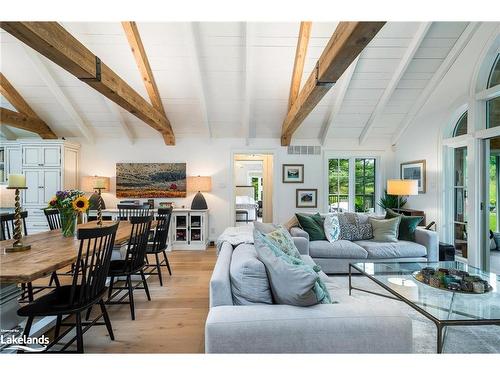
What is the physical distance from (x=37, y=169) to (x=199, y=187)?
121 inches

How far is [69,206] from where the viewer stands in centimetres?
258

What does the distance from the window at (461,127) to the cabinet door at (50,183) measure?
281 inches

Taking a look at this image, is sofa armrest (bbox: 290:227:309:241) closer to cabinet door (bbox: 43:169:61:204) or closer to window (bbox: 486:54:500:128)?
window (bbox: 486:54:500:128)

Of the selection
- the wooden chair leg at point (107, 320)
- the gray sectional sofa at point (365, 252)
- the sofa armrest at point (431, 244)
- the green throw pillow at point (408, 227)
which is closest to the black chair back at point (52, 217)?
the wooden chair leg at point (107, 320)

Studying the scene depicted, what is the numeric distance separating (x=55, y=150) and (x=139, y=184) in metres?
1.63

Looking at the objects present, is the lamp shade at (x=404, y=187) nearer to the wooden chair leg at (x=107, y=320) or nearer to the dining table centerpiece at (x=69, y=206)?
the wooden chair leg at (x=107, y=320)

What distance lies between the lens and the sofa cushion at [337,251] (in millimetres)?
3496

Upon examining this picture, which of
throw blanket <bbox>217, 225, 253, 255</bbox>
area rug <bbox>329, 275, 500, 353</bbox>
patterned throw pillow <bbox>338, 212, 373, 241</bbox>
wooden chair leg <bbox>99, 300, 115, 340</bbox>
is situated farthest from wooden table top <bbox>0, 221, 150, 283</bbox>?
patterned throw pillow <bbox>338, 212, 373, 241</bbox>

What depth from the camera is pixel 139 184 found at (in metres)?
5.56

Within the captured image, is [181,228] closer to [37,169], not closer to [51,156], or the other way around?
[51,156]

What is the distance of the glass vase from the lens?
2646 millimetres

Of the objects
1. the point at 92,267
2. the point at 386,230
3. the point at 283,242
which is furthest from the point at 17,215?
the point at 386,230
